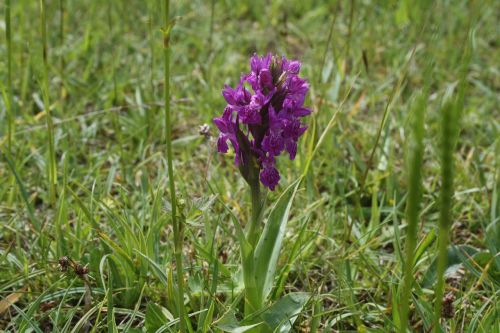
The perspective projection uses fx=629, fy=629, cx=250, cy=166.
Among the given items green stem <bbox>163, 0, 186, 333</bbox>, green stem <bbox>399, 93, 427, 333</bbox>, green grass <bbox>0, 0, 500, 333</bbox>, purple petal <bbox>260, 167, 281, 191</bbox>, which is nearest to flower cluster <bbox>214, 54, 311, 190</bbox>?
purple petal <bbox>260, 167, 281, 191</bbox>

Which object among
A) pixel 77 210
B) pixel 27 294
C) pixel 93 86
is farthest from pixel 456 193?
pixel 93 86

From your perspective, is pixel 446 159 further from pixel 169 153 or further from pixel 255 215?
pixel 255 215

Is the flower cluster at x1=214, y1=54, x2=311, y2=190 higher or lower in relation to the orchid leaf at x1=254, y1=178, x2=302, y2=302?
higher

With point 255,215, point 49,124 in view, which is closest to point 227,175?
point 49,124

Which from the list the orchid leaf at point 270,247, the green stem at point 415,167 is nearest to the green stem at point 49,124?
the orchid leaf at point 270,247

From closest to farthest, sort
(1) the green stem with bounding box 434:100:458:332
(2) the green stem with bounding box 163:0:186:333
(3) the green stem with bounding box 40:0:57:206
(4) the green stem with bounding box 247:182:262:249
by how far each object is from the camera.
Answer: (1) the green stem with bounding box 434:100:458:332 → (2) the green stem with bounding box 163:0:186:333 → (4) the green stem with bounding box 247:182:262:249 → (3) the green stem with bounding box 40:0:57:206

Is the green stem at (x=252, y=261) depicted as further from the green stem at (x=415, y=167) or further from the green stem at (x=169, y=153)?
the green stem at (x=415, y=167)

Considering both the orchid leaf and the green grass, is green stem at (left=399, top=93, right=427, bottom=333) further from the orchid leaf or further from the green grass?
the orchid leaf
